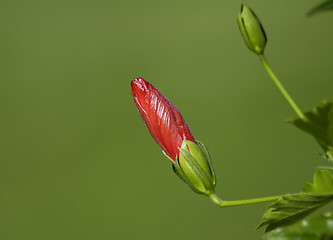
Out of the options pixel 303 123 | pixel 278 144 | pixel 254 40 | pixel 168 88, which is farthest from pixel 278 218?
pixel 168 88

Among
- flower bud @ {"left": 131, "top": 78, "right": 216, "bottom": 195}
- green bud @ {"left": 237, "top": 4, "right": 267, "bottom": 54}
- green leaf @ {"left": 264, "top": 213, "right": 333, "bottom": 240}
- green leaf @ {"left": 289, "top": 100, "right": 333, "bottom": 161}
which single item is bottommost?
green leaf @ {"left": 264, "top": 213, "right": 333, "bottom": 240}

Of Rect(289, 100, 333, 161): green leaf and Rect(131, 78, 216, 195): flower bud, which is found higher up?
Rect(131, 78, 216, 195): flower bud

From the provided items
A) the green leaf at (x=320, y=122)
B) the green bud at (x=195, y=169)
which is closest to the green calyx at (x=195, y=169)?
the green bud at (x=195, y=169)

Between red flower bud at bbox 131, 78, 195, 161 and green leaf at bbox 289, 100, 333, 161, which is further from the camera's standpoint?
red flower bud at bbox 131, 78, 195, 161

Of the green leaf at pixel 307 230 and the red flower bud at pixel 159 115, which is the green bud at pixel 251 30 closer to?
the red flower bud at pixel 159 115

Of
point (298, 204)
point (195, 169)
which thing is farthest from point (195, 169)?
point (298, 204)

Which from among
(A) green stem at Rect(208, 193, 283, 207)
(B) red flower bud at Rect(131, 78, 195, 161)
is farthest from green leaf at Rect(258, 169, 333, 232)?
(B) red flower bud at Rect(131, 78, 195, 161)

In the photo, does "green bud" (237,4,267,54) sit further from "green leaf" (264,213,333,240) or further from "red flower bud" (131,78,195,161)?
"green leaf" (264,213,333,240)
